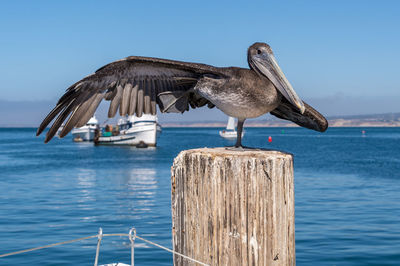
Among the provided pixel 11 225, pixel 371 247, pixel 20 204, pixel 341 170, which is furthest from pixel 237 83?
pixel 341 170

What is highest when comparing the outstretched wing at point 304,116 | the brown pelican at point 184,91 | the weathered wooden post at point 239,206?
the brown pelican at point 184,91

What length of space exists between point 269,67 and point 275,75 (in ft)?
0.30

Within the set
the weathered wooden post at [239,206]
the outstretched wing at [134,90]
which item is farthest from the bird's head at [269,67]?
the weathered wooden post at [239,206]

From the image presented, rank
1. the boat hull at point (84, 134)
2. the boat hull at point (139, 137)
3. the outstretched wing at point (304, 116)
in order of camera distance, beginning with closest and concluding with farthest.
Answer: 1. the outstretched wing at point (304, 116)
2. the boat hull at point (139, 137)
3. the boat hull at point (84, 134)

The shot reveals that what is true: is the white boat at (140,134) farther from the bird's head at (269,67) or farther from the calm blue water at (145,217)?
the bird's head at (269,67)

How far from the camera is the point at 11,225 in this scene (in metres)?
14.8

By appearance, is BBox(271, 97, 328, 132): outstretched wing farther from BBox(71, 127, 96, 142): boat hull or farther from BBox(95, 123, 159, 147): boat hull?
BBox(71, 127, 96, 142): boat hull

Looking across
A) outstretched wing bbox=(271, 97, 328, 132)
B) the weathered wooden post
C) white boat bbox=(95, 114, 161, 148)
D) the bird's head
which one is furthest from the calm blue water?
white boat bbox=(95, 114, 161, 148)

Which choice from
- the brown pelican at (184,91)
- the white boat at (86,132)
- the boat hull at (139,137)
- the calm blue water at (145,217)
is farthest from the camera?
the white boat at (86,132)

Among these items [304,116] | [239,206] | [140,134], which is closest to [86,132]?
[140,134]

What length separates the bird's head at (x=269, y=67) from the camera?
3830mm

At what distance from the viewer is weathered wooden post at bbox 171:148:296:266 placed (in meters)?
3.07

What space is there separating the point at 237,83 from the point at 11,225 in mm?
12667

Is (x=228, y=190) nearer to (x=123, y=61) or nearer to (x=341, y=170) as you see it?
(x=123, y=61)
